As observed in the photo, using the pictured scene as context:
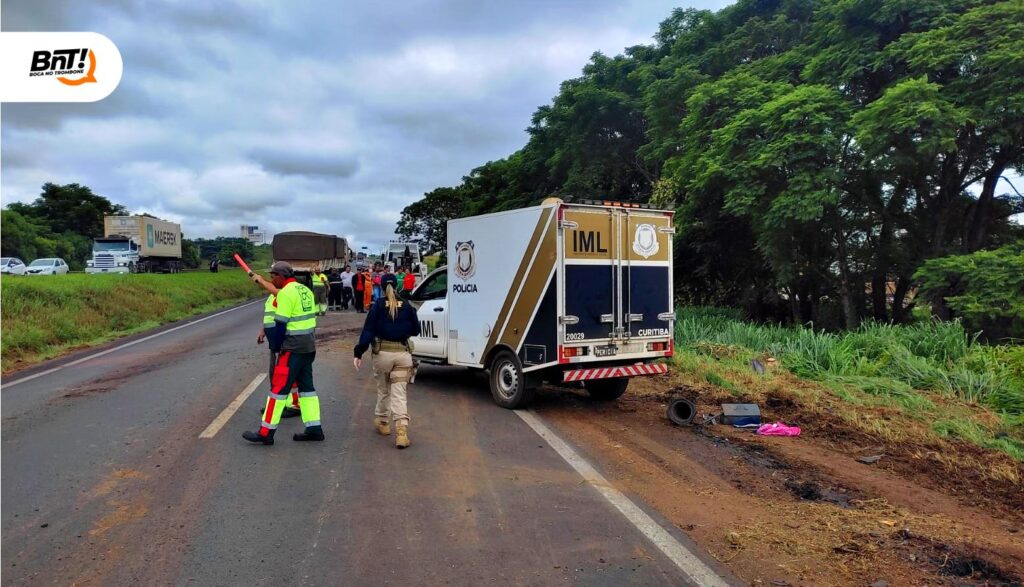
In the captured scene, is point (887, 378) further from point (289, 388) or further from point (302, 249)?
point (302, 249)

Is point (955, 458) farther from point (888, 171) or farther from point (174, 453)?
point (888, 171)

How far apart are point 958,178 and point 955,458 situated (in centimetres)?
1221

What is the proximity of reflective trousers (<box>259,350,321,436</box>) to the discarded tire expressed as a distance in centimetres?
385

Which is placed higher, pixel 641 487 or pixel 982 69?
pixel 982 69

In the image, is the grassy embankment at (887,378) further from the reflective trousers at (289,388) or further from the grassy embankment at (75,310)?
the grassy embankment at (75,310)

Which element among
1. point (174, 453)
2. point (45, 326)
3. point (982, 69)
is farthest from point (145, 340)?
point (982, 69)

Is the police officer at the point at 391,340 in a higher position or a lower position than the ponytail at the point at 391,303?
lower

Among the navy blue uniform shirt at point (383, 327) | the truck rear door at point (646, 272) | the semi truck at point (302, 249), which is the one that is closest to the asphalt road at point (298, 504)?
the navy blue uniform shirt at point (383, 327)

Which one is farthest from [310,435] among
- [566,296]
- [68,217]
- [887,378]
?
[68,217]

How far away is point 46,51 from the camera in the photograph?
7031 mm

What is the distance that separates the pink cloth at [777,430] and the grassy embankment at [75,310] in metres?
13.2

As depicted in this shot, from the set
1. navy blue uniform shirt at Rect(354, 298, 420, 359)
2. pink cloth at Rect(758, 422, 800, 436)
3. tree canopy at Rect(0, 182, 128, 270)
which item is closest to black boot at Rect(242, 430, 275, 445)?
navy blue uniform shirt at Rect(354, 298, 420, 359)

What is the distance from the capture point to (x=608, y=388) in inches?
337

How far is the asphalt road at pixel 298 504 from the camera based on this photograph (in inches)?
142
